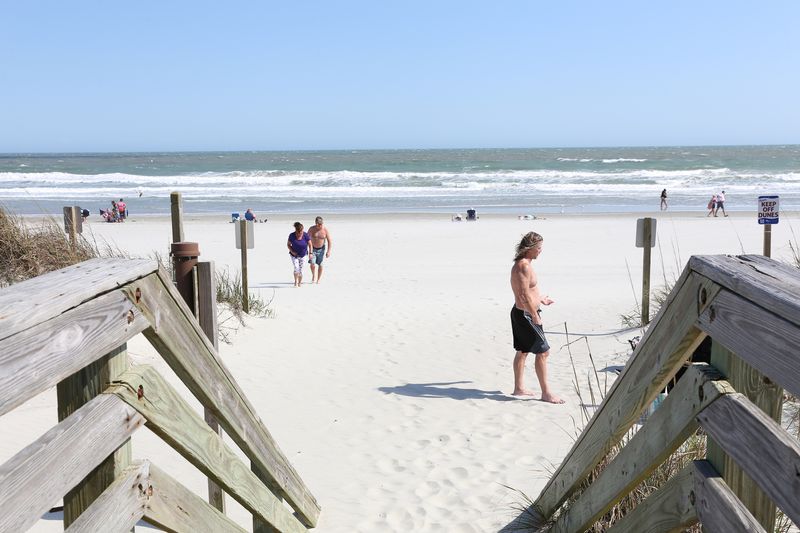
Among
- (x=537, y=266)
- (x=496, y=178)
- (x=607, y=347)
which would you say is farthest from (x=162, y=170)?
(x=607, y=347)

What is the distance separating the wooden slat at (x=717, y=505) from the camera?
1.57 m

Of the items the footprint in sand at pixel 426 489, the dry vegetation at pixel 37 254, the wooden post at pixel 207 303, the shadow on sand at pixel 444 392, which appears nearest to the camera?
the wooden post at pixel 207 303

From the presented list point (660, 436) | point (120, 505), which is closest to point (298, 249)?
point (660, 436)

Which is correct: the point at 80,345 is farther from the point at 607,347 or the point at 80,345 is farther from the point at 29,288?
the point at 607,347

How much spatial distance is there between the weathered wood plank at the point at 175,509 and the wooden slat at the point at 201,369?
0.32 meters

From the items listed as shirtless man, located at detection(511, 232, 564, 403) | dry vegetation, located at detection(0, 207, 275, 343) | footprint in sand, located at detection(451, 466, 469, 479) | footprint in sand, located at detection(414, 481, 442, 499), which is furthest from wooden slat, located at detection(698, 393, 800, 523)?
dry vegetation, located at detection(0, 207, 275, 343)

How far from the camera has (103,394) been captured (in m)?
1.63

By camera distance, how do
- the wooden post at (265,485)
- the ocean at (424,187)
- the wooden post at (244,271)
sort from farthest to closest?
the ocean at (424,187), the wooden post at (244,271), the wooden post at (265,485)

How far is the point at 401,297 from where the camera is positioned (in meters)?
13.2

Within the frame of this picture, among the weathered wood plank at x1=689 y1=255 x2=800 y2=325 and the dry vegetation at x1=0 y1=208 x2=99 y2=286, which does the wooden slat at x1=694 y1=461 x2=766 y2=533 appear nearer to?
the weathered wood plank at x1=689 y1=255 x2=800 y2=325

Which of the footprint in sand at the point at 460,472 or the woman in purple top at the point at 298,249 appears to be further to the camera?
the woman in purple top at the point at 298,249

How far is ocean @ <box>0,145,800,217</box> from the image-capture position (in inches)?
1479

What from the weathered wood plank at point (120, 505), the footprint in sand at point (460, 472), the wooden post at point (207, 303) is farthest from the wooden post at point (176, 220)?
the weathered wood plank at point (120, 505)

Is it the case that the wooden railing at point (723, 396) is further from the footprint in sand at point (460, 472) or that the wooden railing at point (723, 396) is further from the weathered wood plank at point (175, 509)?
the footprint in sand at point (460, 472)
